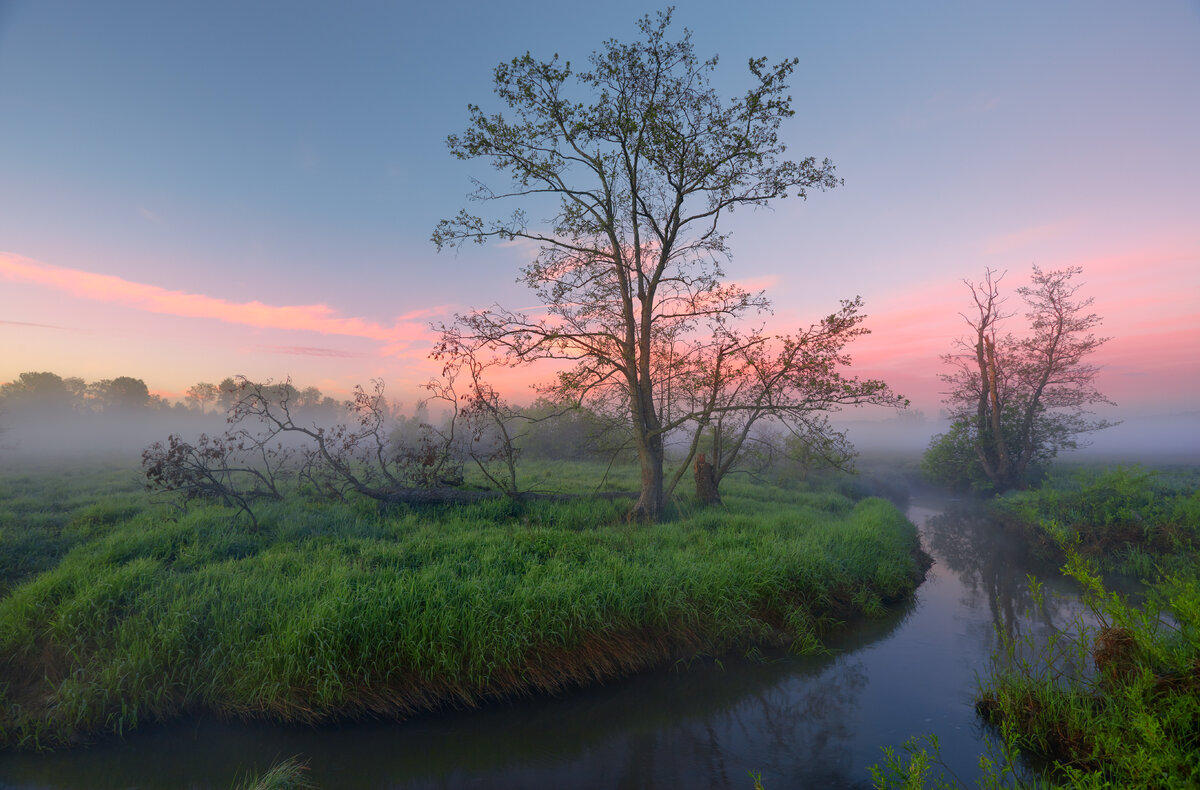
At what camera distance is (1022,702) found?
20.2 ft

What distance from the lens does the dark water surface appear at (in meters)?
5.53

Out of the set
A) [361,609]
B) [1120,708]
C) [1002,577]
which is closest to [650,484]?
[361,609]

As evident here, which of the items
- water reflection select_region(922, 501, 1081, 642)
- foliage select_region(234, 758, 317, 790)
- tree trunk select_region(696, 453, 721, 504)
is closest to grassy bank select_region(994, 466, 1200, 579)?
water reflection select_region(922, 501, 1081, 642)

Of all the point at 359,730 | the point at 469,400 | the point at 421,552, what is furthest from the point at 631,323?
the point at 359,730

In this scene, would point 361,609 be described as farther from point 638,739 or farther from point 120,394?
point 120,394

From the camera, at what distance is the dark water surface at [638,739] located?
18.1ft

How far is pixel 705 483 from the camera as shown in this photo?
51.9 feet

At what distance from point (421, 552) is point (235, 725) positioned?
11.6 feet

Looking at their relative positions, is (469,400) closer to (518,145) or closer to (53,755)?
(518,145)

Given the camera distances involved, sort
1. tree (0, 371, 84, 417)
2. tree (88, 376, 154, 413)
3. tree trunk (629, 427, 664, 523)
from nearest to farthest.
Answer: tree trunk (629, 427, 664, 523)
tree (0, 371, 84, 417)
tree (88, 376, 154, 413)

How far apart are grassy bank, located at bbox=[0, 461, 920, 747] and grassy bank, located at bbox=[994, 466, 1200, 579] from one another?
23.9 ft

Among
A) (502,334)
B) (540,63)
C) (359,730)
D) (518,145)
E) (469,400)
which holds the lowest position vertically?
(359,730)

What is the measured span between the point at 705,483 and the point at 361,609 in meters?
11.1

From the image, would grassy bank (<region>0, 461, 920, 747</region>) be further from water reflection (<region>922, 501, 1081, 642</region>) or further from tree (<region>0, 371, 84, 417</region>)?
tree (<region>0, 371, 84, 417</region>)
